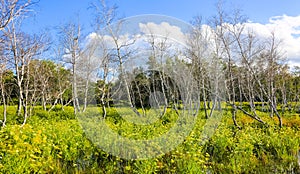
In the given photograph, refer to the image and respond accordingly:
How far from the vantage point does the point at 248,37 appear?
34.3ft

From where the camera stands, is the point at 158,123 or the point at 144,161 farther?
the point at 158,123

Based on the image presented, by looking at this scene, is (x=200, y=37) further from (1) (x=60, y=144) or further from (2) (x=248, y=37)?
(1) (x=60, y=144)

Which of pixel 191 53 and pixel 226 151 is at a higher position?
pixel 191 53

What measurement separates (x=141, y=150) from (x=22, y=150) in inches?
70.8

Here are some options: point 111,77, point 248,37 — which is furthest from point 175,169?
point 111,77

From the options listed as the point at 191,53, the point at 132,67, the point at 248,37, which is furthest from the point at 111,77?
the point at 248,37

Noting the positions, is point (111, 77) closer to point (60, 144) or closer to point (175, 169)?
point (60, 144)

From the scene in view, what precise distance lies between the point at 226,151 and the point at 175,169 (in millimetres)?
2024

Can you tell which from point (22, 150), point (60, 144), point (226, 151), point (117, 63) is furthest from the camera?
point (117, 63)

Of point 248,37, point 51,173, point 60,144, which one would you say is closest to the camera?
point 51,173

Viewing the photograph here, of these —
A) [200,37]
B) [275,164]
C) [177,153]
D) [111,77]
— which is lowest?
[275,164]

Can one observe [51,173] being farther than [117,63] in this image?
No

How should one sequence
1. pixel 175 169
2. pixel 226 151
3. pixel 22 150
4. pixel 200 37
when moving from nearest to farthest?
1. pixel 22 150
2. pixel 175 169
3. pixel 226 151
4. pixel 200 37

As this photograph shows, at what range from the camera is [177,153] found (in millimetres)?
4586
